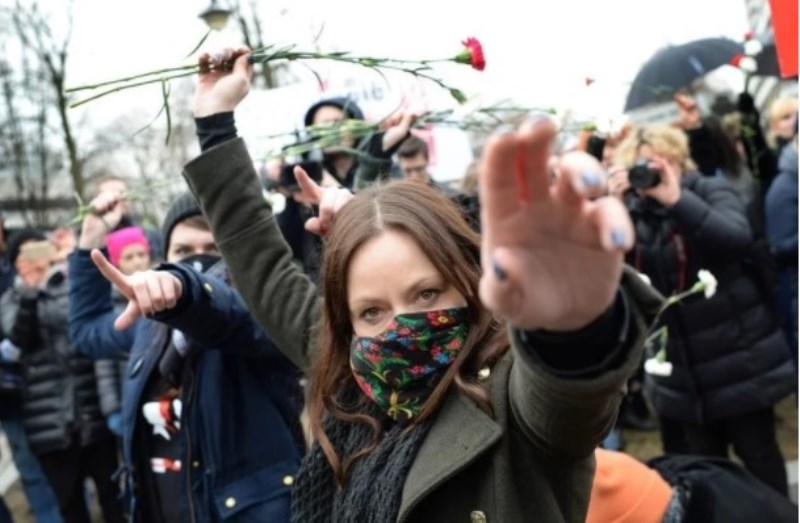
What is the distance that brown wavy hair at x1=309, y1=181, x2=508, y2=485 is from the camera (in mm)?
1540

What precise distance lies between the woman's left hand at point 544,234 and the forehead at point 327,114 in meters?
2.51

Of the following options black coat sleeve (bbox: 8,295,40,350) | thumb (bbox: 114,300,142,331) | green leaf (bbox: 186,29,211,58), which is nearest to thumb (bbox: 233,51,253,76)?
green leaf (bbox: 186,29,211,58)

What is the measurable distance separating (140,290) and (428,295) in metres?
0.72

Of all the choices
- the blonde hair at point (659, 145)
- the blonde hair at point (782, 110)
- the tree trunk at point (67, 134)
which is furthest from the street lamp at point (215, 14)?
the tree trunk at point (67, 134)

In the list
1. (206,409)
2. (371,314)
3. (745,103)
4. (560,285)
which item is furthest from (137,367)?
(745,103)

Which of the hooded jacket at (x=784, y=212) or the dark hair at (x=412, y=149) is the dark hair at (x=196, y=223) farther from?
the hooded jacket at (x=784, y=212)

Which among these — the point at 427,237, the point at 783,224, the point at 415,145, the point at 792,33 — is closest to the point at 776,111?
the point at 783,224

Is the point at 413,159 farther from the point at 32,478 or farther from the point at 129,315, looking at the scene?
the point at 32,478

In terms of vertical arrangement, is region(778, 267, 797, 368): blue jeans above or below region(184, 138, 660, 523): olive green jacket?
below

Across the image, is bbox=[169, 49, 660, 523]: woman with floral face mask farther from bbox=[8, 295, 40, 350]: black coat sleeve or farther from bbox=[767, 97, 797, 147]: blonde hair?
bbox=[767, 97, 797, 147]: blonde hair

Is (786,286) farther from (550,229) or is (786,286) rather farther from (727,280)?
(550,229)

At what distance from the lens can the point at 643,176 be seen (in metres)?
3.38

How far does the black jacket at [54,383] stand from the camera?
4.72 meters

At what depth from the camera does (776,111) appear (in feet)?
16.2
